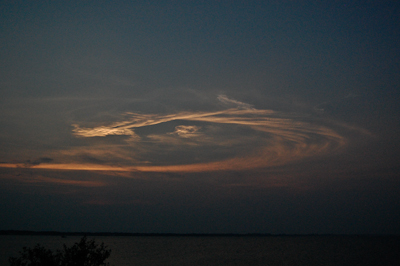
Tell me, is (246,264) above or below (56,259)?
below

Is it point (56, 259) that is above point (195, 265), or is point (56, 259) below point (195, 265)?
above

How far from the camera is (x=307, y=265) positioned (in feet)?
251

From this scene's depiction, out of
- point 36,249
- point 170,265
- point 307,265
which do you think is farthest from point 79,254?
point 307,265

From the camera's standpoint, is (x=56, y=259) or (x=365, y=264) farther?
(x=365, y=264)

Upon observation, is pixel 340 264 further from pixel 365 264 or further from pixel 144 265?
pixel 144 265

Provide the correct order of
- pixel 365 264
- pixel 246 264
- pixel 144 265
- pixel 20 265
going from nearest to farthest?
pixel 20 265 < pixel 144 265 < pixel 246 264 < pixel 365 264

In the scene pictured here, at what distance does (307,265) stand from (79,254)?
7230 centimetres

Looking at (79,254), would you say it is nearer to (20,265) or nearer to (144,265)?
(20,265)

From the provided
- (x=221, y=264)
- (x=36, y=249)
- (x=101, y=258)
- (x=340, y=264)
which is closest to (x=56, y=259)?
(x=36, y=249)

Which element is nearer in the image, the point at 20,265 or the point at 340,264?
the point at 20,265

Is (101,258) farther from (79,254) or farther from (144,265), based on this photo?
(144,265)

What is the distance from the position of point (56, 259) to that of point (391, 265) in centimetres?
8695

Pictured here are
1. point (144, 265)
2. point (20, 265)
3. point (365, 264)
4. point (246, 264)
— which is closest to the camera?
point (20, 265)

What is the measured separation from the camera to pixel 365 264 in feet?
267
